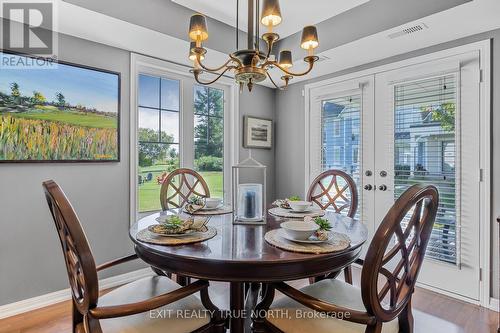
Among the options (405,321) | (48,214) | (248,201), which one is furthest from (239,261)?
(48,214)

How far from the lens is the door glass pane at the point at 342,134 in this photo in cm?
324

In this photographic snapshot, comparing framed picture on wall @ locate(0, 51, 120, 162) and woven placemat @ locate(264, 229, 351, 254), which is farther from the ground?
framed picture on wall @ locate(0, 51, 120, 162)

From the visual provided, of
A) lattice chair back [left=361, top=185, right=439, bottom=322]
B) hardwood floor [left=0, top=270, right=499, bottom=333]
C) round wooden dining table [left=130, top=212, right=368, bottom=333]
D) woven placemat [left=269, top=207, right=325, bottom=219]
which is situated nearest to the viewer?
lattice chair back [left=361, top=185, right=439, bottom=322]

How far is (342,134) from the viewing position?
3.38 metres

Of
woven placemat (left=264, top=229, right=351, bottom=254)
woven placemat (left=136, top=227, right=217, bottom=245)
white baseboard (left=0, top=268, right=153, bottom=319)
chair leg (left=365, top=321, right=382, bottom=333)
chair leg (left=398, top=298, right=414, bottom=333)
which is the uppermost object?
woven placemat (left=136, top=227, right=217, bottom=245)

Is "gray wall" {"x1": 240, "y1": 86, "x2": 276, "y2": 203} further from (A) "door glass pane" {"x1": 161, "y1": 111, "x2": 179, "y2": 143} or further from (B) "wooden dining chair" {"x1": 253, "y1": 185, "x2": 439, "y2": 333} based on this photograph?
(B) "wooden dining chair" {"x1": 253, "y1": 185, "x2": 439, "y2": 333}

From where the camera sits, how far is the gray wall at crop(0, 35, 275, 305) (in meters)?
2.21

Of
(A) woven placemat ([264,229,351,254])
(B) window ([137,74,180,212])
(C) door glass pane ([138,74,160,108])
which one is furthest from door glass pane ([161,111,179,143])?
(A) woven placemat ([264,229,351,254])

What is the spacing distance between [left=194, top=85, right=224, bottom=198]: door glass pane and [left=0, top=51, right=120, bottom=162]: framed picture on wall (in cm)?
93

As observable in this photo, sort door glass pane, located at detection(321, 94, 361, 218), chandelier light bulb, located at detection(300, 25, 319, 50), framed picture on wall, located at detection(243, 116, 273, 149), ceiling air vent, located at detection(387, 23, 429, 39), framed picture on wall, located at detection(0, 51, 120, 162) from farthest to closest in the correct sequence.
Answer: framed picture on wall, located at detection(243, 116, 273, 149)
door glass pane, located at detection(321, 94, 361, 218)
ceiling air vent, located at detection(387, 23, 429, 39)
framed picture on wall, located at detection(0, 51, 120, 162)
chandelier light bulb, located at detection(300, 25, 319, 50)

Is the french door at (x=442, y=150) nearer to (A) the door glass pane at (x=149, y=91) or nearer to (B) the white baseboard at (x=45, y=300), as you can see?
(A) the door glass pane at (x=149, y=91)

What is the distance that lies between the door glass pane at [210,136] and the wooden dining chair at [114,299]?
198cm

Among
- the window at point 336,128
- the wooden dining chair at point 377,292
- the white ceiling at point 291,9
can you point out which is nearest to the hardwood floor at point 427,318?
the wooden dining chair at point 377,292

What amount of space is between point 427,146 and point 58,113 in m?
3.26
